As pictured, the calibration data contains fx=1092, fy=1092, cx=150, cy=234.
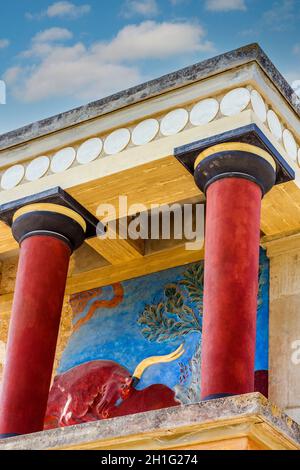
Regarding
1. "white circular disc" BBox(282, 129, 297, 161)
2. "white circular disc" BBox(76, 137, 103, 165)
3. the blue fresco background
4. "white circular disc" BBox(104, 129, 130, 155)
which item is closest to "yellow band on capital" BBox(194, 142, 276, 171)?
"white circular disc" BBox(282, 129, 297, 161)

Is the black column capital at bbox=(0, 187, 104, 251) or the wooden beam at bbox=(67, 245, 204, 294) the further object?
the wooden beam at bbox=(67, 245, 204, 294)

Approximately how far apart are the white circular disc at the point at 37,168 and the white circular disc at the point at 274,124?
2.68 meters

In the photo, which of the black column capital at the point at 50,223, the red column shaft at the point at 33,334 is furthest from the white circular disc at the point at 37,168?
the red column shaft at the point at 33,334

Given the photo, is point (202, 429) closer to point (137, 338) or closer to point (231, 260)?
point (231, 260)

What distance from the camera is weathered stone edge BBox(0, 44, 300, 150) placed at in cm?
1144

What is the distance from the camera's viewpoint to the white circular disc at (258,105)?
11.2 meters

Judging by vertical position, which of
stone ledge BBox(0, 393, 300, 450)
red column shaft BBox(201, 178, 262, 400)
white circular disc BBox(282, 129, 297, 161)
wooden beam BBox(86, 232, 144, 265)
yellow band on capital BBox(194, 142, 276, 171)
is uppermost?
white circular disc BBox(282, 129, 297, 161)

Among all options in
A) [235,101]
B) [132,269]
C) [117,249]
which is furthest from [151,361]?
[235,101]

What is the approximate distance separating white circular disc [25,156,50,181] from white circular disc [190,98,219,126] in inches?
77.0

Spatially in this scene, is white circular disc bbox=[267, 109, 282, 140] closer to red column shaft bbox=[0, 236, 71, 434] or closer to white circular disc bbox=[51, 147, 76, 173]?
white circular disc bbox=[51, 147, 76, 173]

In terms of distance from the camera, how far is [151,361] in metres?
12.6

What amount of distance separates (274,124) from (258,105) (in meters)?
0.34
